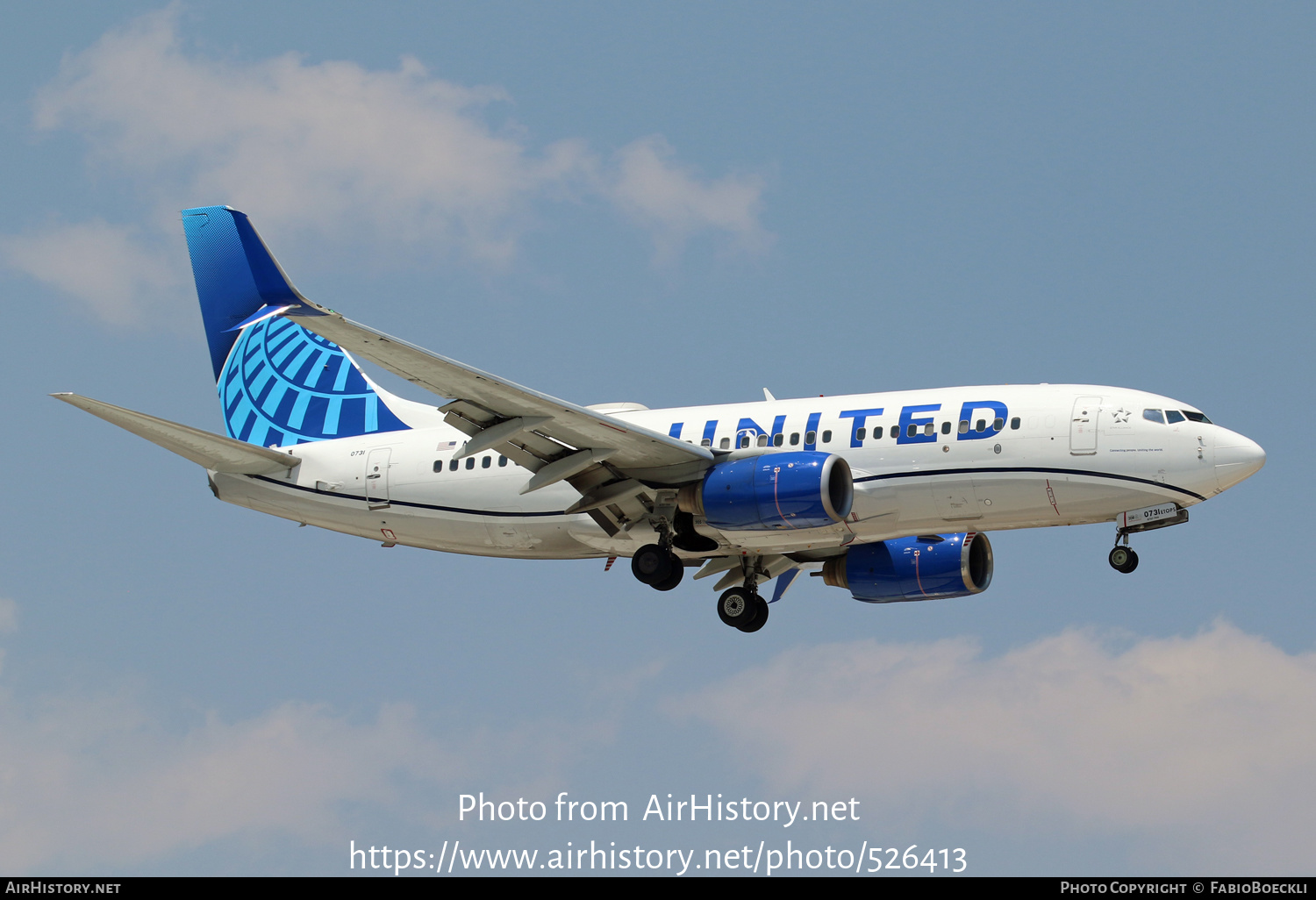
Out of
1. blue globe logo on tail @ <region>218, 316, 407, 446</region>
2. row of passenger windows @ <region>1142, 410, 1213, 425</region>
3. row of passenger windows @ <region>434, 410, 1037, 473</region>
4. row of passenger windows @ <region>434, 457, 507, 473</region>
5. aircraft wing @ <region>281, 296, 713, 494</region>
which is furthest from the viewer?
blue globe logo on tail @ <region>218, 316, 407, 446</region>

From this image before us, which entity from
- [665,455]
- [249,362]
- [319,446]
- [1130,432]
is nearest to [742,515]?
[665,455]

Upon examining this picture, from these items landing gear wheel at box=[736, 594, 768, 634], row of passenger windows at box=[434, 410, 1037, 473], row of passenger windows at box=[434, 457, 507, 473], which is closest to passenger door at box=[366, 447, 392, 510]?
row of passenger windows at box=[434, 457, 507, 473]

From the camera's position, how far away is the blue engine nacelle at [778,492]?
105ft

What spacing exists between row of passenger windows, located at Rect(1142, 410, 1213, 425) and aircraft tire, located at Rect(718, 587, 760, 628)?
10.7m

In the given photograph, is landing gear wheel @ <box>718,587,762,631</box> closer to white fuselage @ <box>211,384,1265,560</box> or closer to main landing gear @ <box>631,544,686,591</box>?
white fuselage @ <box>211,384,1265,560</box>

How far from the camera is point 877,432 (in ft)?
110

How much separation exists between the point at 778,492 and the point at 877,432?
277 centimetres

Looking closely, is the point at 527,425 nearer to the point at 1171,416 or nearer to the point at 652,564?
the point at 652,564

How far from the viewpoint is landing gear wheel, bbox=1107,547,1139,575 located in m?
32.5

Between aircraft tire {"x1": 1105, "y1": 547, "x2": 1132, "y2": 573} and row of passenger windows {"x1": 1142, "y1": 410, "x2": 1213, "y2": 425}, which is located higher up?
row of passenger windows {"x1": 1142, "y1": 410, "x2": 1213, "y2": 425}

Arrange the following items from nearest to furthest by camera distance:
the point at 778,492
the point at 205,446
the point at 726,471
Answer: the point at 778,492 → the point at 726,471 → the point at 205,446

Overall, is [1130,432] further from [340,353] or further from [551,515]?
[340,353]

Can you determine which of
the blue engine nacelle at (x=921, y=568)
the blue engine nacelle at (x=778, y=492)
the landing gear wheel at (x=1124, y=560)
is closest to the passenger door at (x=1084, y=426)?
the landing gear wheel at (x=1124, y=560)

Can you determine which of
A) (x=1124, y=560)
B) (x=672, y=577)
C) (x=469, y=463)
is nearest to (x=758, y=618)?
(x=672, y=577)
